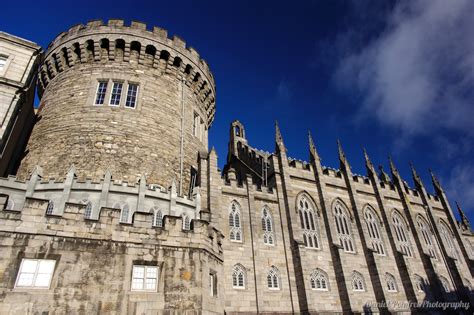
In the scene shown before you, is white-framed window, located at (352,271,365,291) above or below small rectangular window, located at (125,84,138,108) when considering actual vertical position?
below

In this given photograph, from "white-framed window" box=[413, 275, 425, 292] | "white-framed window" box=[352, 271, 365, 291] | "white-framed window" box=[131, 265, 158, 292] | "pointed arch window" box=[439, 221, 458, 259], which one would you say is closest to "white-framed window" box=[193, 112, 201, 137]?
"white-framed window" box=[131, 265, 158, 292]

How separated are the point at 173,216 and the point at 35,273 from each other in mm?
4278

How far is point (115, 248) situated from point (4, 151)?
963cm

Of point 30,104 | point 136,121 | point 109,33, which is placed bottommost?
point 136,121

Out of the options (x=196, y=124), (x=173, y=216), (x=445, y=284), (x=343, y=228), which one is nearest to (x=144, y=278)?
(x=173, y=216)

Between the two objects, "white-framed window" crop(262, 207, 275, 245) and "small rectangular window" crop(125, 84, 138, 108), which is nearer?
"white-framed window" crop(262, 207, 275, 245)

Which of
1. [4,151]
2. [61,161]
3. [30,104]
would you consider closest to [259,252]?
[61,161]

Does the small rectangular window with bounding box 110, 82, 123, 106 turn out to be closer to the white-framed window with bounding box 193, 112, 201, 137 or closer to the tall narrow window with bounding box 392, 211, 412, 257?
the white-framed window with bounding box 193, 112, 201, 137

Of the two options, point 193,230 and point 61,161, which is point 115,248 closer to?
point 193,230

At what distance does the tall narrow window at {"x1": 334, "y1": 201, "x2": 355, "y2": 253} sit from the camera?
2208cm

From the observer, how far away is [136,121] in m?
18.2

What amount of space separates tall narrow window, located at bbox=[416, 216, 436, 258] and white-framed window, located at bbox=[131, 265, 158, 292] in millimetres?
26066

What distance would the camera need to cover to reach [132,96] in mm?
19453

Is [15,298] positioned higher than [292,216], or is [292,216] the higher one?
Answer: [292,216]
